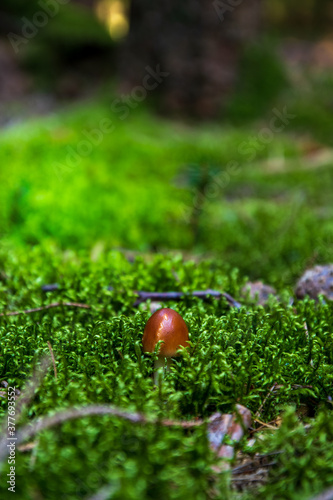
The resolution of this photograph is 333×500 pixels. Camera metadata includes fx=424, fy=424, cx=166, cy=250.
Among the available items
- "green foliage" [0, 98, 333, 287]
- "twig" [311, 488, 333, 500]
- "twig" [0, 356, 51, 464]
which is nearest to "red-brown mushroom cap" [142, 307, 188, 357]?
"twig" [0, 356, 51, 464]

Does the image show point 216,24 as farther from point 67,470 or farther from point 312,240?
point 67,470

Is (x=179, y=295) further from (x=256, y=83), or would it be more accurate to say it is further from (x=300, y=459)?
(x=256, y=83)

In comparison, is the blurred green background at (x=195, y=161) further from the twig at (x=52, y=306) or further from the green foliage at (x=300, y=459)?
the green foliage at (x=300, y=459)

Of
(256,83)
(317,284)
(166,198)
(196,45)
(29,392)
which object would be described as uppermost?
(196,45)

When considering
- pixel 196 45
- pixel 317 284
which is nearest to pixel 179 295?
pixel 317 284

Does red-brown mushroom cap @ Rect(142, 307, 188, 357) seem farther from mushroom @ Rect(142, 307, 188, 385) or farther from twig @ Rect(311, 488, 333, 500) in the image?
twig @ Rect(311, 488, 333, 500)
